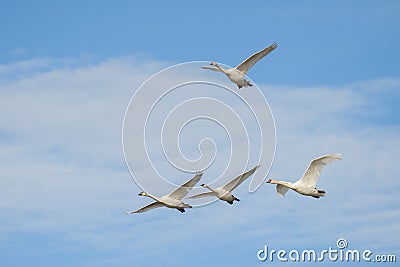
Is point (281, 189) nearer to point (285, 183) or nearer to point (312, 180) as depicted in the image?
point (285, 183)

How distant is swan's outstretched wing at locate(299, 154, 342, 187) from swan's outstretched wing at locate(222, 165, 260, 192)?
313 centimetres

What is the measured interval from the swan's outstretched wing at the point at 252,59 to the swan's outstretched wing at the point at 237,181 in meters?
7.08

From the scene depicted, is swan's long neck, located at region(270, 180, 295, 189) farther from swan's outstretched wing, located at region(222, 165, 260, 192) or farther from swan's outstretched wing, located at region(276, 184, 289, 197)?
swan's outstretched wing, located at region(222, 165, 260, 192)

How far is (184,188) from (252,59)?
923 cm

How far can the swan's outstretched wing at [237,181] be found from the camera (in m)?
94.9

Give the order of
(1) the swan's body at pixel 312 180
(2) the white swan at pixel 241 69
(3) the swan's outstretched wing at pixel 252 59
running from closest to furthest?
(1) the swan's body at pixel 312 180 → (3) the swan's outstretched wing at pixel 252 59 → (2) the white swan at pixel 241 69

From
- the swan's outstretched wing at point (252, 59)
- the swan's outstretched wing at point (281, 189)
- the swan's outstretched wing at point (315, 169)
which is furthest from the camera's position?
the swan's outstretched wing at point (281, 189)

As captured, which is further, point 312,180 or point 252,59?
point 252,59

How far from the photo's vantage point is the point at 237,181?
96.2 metres

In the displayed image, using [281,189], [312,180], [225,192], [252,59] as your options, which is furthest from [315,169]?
[252,59]

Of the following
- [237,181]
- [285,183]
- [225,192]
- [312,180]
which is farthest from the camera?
[285,183]

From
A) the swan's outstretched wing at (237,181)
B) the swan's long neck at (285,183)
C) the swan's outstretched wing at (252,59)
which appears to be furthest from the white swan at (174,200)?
the swan's outstretched wing at (252,59)

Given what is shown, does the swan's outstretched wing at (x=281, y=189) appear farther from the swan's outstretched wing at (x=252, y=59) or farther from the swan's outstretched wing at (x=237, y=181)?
the swan's outstretched wing at (x=252, y=59)

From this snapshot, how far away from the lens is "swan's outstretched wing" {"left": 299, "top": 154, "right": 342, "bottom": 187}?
92.0m
